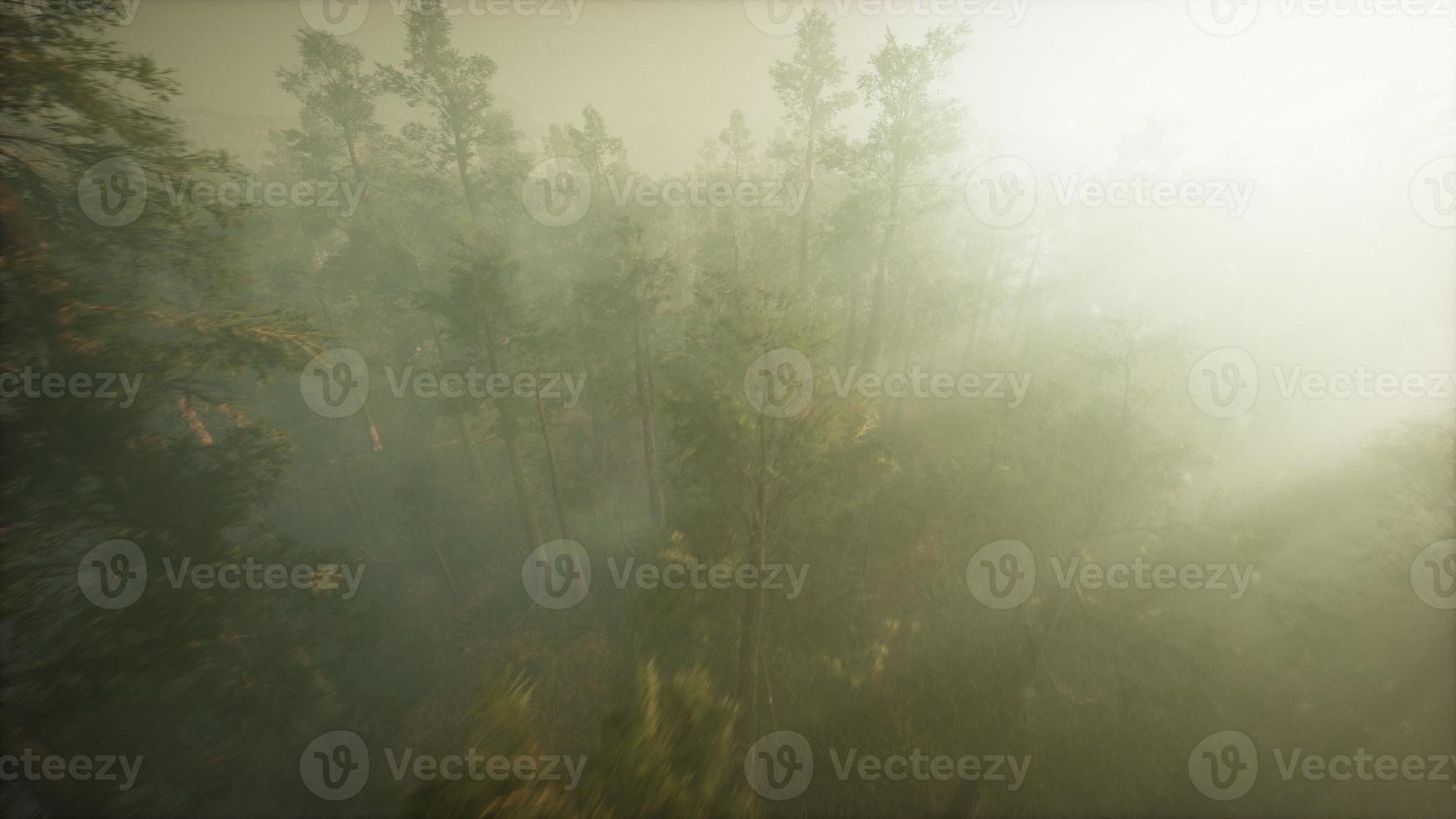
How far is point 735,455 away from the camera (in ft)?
28.6

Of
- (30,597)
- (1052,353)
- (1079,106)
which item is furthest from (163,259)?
(1079,106)

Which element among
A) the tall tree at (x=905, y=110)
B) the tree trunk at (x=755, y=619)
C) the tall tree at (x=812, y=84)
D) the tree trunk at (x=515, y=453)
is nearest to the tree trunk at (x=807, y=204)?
the tall tree at (x=812, y=84)

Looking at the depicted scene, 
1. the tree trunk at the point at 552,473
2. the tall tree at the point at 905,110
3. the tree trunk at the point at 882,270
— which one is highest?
the tall tree at the point at 905,110

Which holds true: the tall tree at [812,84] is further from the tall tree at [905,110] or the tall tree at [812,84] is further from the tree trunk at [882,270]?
the tree trunk at [882,270]

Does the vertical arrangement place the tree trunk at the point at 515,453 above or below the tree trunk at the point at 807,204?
below

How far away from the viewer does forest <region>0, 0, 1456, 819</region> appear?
679 centimetres

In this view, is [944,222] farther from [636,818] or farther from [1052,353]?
[636,818]

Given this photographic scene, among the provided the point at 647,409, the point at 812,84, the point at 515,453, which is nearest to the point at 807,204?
the point at 812,84

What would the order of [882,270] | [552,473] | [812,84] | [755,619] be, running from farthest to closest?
[552,473]
[812,84]
[882,270]
[755,619]

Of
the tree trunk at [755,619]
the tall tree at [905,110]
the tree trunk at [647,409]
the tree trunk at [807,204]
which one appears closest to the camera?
the tree trunk at [755,619]

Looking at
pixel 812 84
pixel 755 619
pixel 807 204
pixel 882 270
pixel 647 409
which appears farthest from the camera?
pixel 807 204

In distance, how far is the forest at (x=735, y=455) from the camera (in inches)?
267

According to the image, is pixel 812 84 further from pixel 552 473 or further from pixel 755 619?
pixel 755 619

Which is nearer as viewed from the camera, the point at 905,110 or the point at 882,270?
the point at 905,110
